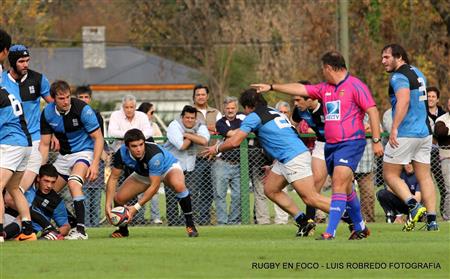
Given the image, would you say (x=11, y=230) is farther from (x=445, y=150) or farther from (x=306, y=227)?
(x=445, y=150)

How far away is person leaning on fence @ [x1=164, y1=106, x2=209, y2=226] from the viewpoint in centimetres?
1923

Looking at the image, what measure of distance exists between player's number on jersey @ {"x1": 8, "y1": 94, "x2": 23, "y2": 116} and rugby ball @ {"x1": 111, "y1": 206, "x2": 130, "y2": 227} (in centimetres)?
192

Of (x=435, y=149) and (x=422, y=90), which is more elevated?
(x=422, y=90)

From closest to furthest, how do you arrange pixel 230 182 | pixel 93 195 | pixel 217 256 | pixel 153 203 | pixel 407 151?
pixel 217 256 → pixel 407 151 → pixel 93 195 → pixel 230 182 → pixel 153 203

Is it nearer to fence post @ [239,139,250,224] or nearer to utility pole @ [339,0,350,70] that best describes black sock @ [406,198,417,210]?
fence post @ [239,139,250,224]

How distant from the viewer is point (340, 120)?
1418 centimetres

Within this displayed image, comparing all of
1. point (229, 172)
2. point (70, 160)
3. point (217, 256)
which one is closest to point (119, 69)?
point (229, 172)

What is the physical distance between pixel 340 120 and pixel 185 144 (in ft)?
17.8

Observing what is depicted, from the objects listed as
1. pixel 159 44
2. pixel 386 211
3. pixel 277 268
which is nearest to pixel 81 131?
pixel 277 268

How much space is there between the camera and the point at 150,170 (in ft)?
50.4

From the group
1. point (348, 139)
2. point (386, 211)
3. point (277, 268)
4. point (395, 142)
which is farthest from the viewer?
point (386, 211)

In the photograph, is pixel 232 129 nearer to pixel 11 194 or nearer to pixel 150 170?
pixel 150 170

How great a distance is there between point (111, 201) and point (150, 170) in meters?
0.65

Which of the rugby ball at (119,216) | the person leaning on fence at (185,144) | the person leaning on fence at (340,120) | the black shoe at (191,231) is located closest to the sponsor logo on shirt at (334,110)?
the person leaning on fence at (340,120)
